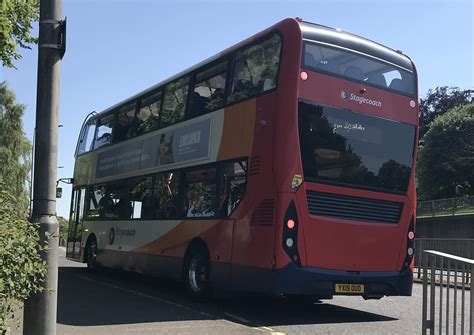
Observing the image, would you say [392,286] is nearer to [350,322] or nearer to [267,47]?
[350,322]

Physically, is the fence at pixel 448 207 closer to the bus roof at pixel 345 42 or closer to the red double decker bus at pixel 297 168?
the bus roof at pixel 345 42

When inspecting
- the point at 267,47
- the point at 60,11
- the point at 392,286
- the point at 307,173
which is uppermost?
the point at 267,47

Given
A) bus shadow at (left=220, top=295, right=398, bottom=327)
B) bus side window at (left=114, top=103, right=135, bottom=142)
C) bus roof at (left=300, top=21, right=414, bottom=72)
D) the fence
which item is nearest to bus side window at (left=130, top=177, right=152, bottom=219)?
bus side window at (left=114, top=103, right=135, bottom=142)

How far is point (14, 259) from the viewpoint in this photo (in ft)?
14.7

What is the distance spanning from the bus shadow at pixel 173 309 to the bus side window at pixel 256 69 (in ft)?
12.3

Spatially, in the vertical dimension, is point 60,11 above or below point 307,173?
above

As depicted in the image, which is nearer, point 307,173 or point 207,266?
point 307,173

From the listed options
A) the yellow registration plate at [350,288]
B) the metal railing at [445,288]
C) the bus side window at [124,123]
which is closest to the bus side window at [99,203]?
the bus side window at [124,123]

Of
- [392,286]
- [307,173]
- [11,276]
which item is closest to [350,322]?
[392,286]

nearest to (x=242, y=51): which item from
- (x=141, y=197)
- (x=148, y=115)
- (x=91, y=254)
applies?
(x=148, y=115)

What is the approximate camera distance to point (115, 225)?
49.0 feet

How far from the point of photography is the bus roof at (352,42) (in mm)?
8969

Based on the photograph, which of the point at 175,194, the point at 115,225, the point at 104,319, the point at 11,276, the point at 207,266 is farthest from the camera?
the point at 115,225

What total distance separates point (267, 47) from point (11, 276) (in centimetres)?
609
